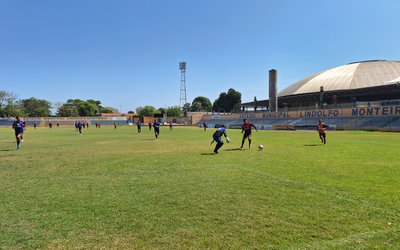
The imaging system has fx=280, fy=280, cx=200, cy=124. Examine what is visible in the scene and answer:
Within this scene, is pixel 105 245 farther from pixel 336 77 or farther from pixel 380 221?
pixel 336 77

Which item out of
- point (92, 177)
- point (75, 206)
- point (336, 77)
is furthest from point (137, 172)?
point (336, 77)

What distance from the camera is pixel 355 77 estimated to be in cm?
7794

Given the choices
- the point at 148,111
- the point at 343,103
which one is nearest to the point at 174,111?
the point at 148,111

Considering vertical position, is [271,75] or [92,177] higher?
[271,75]

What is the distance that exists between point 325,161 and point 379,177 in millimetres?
3517

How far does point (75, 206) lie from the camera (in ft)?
20.4

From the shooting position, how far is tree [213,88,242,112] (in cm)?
12312

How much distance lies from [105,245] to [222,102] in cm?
12360

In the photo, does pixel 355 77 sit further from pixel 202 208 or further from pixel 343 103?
pixel 202 208

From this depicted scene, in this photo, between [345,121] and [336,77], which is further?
[336,77]

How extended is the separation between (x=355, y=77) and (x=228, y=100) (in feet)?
184

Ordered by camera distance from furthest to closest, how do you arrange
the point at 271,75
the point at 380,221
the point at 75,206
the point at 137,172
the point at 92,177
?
the point at 271,75
the point at 137,172
the point at 92,177
the point at 75,206
the point at 380,221

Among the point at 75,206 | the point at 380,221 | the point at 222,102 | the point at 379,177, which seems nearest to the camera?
the point at 380,221

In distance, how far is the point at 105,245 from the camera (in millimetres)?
4355
